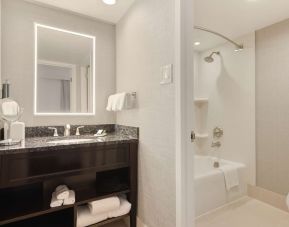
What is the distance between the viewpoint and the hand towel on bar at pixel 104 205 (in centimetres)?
159

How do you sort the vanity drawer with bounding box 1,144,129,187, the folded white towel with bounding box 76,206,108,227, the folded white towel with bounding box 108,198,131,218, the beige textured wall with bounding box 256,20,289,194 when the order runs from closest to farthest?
the vanity drawer with bounding box 1,144,129,187
the folded white towel with bounding box 76,206,108,227
the folded white towel with bounding box 108,198,131,218
the beige textured wall with bounding box 256,20,289,194

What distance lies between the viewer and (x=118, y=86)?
226cm

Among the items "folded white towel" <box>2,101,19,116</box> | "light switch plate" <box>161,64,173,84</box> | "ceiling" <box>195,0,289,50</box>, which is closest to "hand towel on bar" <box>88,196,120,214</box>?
"folded white towel" <box>2,101,19,116</box>

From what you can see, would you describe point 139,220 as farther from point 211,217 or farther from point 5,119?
point 5,119

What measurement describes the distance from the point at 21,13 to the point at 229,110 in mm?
2775

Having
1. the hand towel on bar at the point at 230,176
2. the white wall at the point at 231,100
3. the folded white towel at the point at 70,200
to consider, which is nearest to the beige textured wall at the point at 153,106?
the folded white towel at the point at 70,200

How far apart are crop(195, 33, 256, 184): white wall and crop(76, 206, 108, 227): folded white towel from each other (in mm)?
1973

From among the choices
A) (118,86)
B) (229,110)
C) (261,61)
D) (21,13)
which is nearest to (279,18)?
(261,61)

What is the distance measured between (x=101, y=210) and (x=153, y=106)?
98 cm

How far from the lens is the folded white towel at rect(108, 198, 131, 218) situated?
5.54 feet

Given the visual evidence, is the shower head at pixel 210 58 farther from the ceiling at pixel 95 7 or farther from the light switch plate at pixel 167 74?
the light switch plate at pixel 167 74

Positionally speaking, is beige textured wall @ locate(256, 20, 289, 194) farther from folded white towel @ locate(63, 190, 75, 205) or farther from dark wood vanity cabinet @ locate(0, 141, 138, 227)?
folded white towel @ locate(63, 190, 75, 205)

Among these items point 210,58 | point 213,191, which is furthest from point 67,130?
point 210,58

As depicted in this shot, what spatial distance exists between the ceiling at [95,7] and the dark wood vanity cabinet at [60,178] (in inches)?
54.9
